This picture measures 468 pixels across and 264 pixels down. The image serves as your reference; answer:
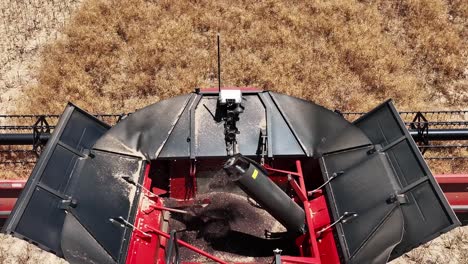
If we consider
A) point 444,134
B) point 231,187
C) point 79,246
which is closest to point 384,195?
point 231,187

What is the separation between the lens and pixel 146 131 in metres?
5.46

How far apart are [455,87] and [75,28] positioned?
262 inches

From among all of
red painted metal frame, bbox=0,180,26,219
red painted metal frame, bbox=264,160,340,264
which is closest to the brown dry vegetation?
red painted metal frame, bbox=0,180,26,219

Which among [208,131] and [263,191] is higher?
[208,131]

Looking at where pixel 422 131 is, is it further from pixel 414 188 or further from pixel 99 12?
pixel 99 12

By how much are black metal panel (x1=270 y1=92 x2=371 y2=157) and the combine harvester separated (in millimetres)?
11

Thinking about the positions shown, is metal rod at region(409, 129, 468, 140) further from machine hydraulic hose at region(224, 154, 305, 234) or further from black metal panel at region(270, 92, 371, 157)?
machine hydraulic hose at region(224, 154, 305, 234)

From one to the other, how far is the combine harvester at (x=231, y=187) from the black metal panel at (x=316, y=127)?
1cm

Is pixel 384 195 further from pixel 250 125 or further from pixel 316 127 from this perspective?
pixel 250 125

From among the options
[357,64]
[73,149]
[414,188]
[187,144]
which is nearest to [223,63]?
[357,64]

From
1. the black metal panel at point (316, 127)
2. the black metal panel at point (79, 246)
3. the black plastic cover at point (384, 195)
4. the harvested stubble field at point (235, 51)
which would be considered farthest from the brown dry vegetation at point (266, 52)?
the black metal panel at point (79, 246)

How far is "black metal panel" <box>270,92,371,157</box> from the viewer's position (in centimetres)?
540

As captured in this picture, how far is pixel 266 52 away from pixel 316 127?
3401 mm

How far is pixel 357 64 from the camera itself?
28.1 ft
